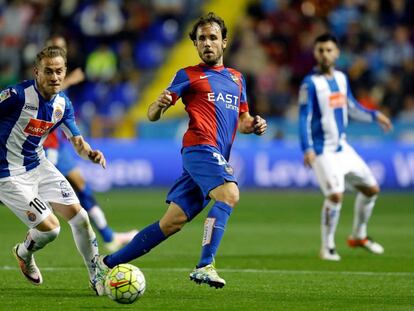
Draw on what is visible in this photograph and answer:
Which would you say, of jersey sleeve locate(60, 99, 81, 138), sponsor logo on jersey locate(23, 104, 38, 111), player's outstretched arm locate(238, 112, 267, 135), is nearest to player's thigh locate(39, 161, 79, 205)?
jersey sleeve locate(60, 99, 81, 138)

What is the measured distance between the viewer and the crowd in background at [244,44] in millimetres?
22484

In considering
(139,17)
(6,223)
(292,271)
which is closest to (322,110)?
(292,271)

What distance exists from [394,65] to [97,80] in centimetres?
680

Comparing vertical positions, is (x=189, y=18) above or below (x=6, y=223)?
above

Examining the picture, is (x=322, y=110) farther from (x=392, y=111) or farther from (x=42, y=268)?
(x=392, y=111)

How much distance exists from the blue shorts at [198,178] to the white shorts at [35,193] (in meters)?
0.93

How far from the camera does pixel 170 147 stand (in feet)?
69.4

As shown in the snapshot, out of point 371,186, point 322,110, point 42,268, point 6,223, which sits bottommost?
point 6,223

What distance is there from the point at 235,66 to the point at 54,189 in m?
15.4

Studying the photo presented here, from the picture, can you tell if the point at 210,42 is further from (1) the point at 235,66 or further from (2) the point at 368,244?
(1) the point at 235,66

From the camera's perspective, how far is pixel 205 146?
8602mm

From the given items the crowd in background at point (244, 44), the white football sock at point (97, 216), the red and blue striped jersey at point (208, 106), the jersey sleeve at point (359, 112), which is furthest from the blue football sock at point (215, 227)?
the crowd in background at point (244, 44)

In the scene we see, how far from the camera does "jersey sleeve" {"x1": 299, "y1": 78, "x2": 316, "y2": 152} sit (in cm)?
1200

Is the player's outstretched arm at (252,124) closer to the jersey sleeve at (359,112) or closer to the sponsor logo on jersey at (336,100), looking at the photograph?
the sponsor logo on jersey at (336,100)
